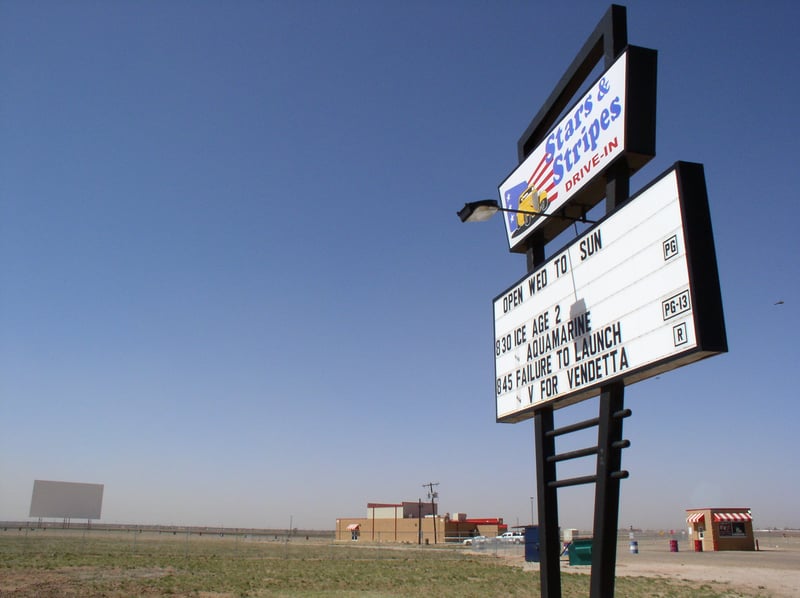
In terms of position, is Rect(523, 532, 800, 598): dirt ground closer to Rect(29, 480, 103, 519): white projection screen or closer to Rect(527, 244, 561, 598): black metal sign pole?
Rect(527, 244, 561, 598): black metal sign pole

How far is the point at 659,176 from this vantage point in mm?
6555

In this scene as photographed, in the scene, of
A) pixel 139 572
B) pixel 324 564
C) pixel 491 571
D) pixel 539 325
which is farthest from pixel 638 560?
pixel 539 325

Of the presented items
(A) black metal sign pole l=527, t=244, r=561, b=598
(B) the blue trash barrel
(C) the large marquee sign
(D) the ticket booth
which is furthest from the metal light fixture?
(D) the ticket booth

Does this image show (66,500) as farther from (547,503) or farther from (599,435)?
(599,435)

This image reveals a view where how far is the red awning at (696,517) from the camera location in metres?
42.3

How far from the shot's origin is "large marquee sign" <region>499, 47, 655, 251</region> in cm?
719

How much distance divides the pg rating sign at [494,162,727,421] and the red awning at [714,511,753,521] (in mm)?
39382

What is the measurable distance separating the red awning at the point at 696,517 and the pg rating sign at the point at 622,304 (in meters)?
39.6

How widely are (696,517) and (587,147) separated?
42.1 metres

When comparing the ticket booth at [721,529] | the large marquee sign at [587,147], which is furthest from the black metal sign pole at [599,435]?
the ticket booth at [721,529]

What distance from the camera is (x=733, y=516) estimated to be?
42.0m

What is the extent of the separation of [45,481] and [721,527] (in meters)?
85.9

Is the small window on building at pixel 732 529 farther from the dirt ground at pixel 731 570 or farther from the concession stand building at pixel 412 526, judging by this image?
the concession stand building at pixel 412 526

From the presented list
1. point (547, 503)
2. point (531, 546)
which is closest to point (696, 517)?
point (531, 546)
